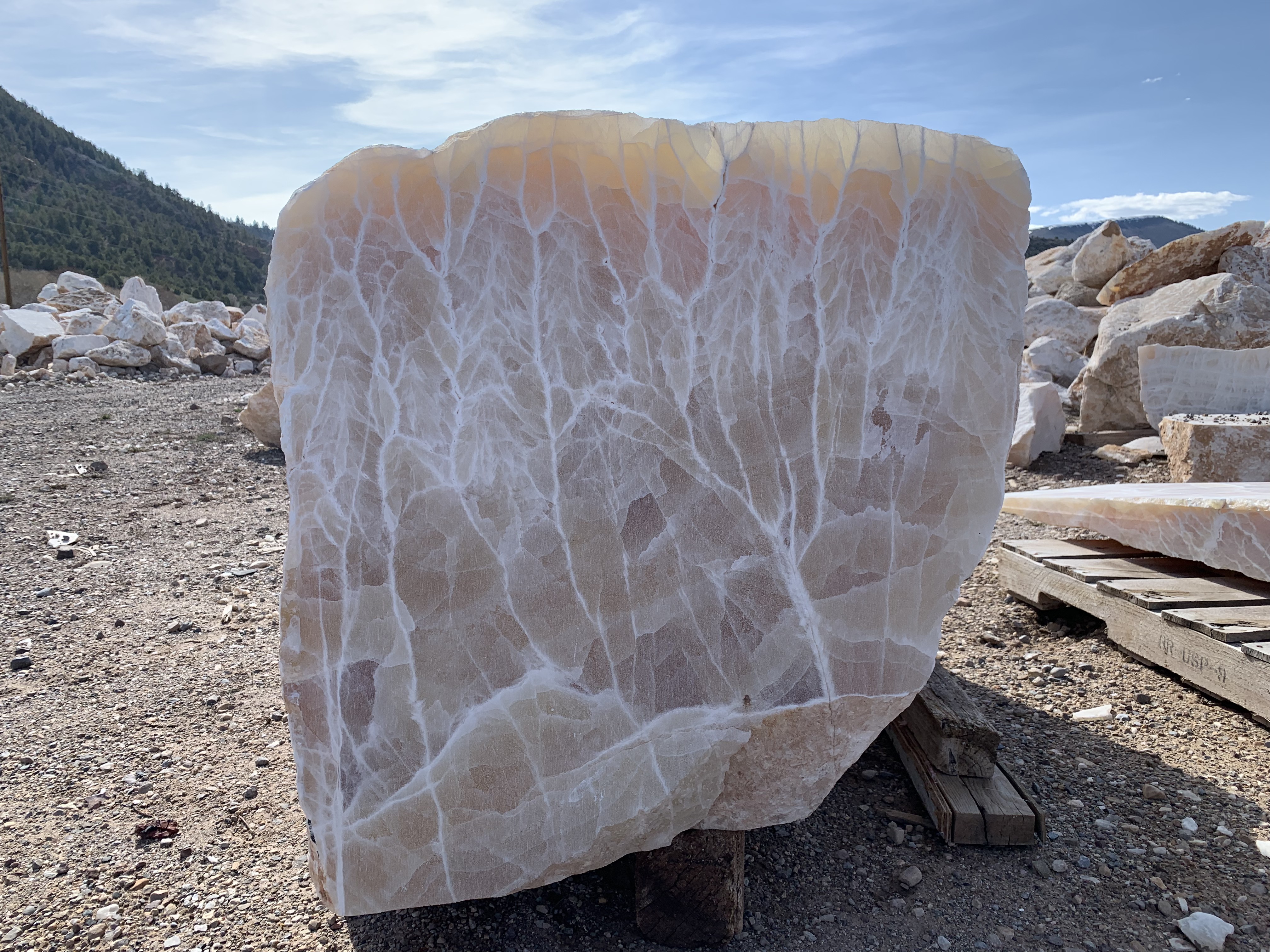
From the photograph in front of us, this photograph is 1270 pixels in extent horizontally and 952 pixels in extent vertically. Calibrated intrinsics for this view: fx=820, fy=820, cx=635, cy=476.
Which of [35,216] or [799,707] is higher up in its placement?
[35,216]

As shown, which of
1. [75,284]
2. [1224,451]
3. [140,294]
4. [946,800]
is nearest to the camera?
[946,800]

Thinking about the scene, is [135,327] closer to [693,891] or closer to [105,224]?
[693,891]

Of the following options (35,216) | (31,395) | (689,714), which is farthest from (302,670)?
(35,216)

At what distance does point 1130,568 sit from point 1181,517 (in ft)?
0.92

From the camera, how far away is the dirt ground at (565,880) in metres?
1.79

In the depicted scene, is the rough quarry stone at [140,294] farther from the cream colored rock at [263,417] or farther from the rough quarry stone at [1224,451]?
the rough quarry stone at [1224,451]

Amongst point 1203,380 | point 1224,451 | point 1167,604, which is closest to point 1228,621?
point 1167,604

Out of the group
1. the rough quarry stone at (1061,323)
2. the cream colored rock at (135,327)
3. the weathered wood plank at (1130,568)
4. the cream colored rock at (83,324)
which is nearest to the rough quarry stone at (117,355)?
the cream colored rock at (135,327)

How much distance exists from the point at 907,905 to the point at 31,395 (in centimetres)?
986

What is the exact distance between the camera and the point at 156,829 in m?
2.09

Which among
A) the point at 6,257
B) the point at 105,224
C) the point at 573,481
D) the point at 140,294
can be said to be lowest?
the point at 573,481

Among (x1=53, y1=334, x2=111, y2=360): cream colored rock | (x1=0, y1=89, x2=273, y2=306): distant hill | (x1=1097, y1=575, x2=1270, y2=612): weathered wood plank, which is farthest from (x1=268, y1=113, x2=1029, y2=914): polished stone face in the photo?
(x1=0, y1=89, x2=273, y2=306): distant hill

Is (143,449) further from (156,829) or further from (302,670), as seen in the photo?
(302,670)

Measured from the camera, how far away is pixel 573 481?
5.52ft
